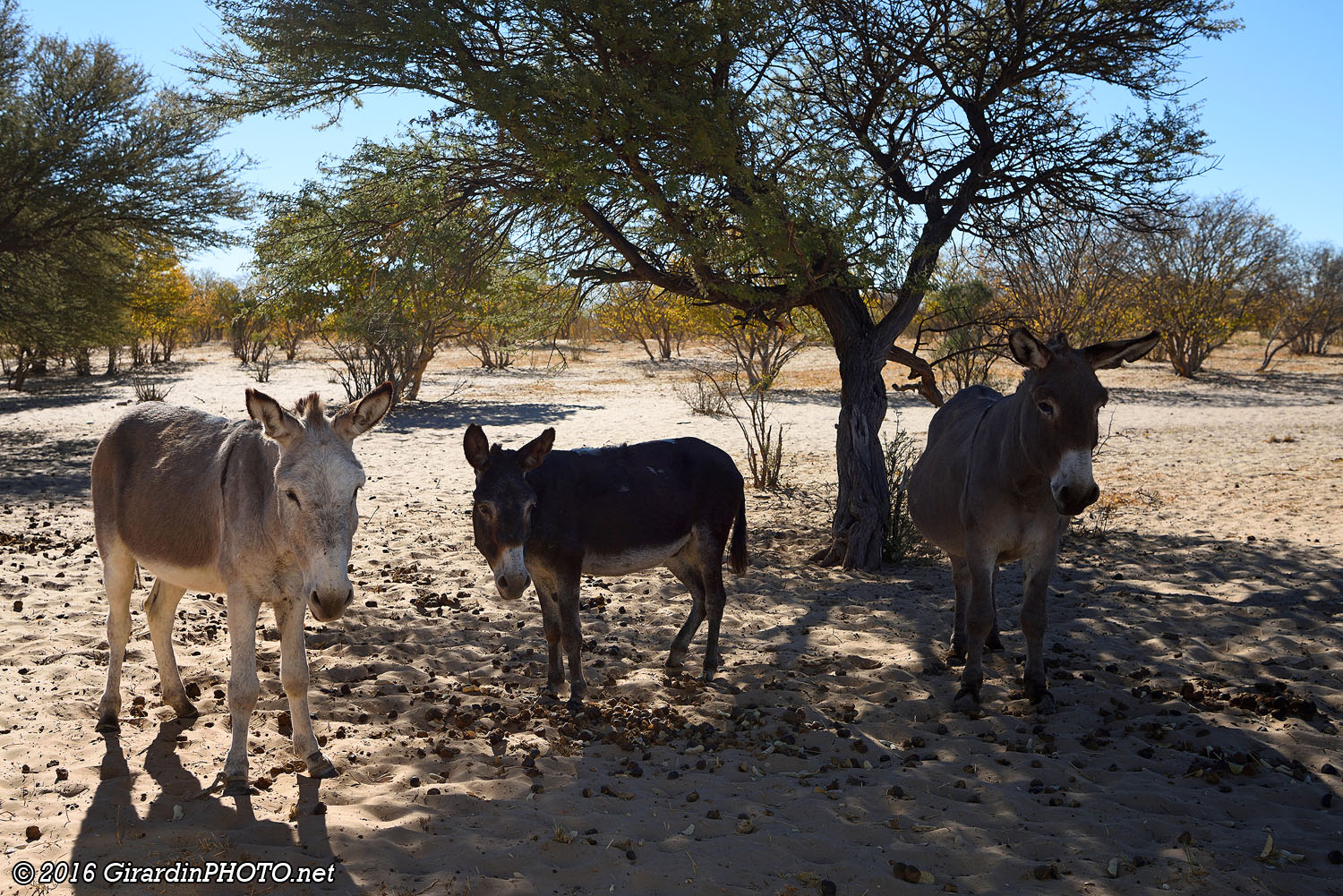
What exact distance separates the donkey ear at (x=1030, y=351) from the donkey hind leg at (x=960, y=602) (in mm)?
2099

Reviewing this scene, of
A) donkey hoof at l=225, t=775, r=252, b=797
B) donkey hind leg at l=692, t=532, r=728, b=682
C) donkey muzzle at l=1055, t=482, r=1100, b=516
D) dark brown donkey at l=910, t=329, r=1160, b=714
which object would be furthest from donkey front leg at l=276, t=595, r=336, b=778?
donkey muzzle at l=1055, t=482, r=1100, b=516

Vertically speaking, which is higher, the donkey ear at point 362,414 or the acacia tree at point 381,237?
the acacia tree at point 381,237

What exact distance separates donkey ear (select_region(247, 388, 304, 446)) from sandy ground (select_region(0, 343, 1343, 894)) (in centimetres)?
179

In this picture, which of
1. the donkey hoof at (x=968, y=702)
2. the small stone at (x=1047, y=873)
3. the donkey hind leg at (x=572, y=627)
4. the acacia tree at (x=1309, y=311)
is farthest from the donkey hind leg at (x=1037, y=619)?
the acacia tree at (x=1309, y=311)

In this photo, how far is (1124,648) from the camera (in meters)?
6.80

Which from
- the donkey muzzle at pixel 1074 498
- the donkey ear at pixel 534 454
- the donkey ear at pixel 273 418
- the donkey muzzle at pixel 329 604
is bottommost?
the donkey muzzle at pixel 329 604

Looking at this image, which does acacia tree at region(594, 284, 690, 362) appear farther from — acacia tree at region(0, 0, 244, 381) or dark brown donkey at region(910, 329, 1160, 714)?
acacia tree at region(0, 0, 244, 381)

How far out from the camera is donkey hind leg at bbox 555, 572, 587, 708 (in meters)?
5.64

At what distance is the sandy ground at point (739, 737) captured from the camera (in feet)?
12.4

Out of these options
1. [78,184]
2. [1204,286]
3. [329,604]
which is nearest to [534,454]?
[329,604]

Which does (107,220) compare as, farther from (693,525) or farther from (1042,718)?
(1042,718)

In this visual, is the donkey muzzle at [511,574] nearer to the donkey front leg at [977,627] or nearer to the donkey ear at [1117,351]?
the donkey front leg at [977,627]

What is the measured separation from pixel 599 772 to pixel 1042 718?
114 inches

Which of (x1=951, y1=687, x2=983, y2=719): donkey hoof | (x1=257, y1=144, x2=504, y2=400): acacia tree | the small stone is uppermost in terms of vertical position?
(x1=257, y1=144, x2=504, y2=400): acacia tree
